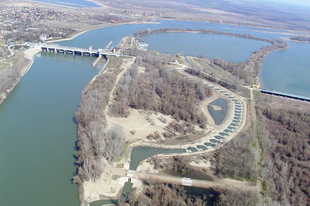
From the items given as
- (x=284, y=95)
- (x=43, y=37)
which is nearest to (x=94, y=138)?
(x=284, y=95)

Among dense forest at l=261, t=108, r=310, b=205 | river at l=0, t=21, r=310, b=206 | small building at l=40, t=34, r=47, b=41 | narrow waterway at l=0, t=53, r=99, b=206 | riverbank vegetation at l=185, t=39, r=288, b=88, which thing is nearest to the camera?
narrow waterway at l=0, t=53, r=99, b=206

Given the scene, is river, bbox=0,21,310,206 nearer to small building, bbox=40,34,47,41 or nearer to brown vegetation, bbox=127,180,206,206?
brown vegetation, bbox=127,180,206,206

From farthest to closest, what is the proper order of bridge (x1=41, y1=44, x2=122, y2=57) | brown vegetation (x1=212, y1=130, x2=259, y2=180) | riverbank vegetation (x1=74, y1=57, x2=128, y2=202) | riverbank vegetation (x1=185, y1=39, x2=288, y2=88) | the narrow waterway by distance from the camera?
bridge (x1=41, y1=44, x2=122, y2=57), riverbank vegetation (x1=185, y1=39, x2=288, y2=88), brown vegetation (x1=212, y1=130, x2=259, y2=180), riverbank vegetation (x1=74, y1=57, x2=128, y2=202), the narrow waterway

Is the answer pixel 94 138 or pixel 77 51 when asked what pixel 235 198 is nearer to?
pixel 94 138

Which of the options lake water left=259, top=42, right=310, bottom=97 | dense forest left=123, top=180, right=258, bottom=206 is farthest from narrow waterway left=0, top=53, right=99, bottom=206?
lake water left=259, top=42, right=310, bottom=97

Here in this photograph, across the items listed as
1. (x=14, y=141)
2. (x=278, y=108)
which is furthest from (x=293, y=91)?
(x=14, y=141)

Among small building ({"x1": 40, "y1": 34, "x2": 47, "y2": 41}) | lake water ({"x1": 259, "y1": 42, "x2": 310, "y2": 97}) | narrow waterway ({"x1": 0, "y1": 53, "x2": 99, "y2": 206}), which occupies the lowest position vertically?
narrow waterway ({"x1": 0, "y1": 53, "x2": 99, "y2": 206})

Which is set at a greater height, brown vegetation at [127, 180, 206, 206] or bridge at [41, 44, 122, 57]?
bridge at [41, 44, 122, 57]
